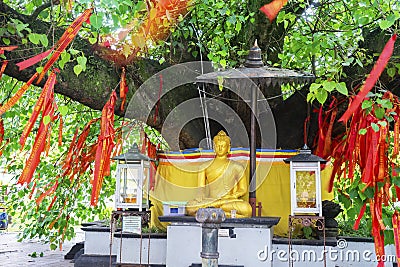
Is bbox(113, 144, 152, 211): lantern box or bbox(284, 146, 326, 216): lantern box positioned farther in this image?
bbox(113, 144, 152, 211): lantern box

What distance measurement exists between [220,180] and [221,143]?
0.47m

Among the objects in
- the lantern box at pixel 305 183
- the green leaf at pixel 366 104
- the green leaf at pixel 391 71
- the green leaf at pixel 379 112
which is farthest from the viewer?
the lantern box at pixel 305 183

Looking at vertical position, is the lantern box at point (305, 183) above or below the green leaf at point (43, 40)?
below

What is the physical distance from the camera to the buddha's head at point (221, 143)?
571 centimetres

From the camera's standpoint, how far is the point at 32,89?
6.56m

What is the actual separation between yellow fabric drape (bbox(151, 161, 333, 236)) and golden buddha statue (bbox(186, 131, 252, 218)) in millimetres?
236

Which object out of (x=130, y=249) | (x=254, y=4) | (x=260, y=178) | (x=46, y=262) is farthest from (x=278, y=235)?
(x=46, y=262)

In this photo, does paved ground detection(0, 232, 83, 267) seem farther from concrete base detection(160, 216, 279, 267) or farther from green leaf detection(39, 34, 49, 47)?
green leaf detection(39, 34, 49, 47)

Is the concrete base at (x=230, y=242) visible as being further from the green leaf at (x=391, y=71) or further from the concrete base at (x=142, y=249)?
the green leaf at (x=391, y=71)

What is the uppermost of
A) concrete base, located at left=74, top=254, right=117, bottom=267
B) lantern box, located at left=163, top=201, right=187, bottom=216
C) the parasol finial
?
the parasol finial

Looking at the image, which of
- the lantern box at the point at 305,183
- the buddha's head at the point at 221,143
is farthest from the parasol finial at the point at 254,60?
the buddha's head at the point at 221,143

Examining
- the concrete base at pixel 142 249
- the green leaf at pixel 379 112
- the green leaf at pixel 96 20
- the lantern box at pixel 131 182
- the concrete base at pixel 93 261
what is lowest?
the concrete base at pixel 93 261
